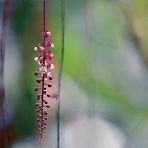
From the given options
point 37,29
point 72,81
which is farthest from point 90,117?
point 37,29

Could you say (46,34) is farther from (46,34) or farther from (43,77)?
(43,77)

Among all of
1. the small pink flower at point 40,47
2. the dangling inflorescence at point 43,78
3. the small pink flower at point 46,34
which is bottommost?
the dangling inflorescence at point 43,78

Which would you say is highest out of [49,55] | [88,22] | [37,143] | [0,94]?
[88,22]

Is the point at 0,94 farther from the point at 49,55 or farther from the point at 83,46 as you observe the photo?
the point at 83,46

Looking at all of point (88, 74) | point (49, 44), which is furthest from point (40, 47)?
point (88, 74)

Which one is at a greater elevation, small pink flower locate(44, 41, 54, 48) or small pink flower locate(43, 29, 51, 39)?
small pink flower locate(43, 29, 51, 39)

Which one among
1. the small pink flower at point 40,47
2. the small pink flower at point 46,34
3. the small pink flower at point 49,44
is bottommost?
the small pink flower at point 40,47

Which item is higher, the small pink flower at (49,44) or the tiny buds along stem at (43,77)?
the small pink flower at (49,44)

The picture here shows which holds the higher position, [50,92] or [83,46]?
[83,46]
